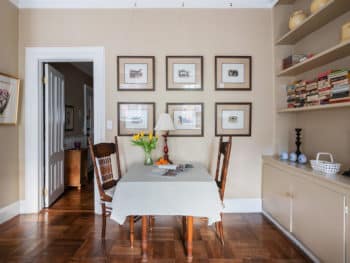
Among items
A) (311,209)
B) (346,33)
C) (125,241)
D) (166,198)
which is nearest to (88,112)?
(125,241)

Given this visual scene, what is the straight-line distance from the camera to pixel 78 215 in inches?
Result: 117

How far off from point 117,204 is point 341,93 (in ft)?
7.08

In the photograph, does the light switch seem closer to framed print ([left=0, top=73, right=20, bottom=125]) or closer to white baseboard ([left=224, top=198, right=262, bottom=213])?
framed print ([left=0, top=73, right=20, bottom=125])

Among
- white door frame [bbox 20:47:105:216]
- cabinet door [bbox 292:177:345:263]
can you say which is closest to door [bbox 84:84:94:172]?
white door frame [bbox 20:47:105:216]

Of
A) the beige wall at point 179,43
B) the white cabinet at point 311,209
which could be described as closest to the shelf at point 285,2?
the beige wall at point 179,43

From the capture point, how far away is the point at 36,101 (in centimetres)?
301

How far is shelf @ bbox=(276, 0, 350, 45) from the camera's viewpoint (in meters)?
1.98

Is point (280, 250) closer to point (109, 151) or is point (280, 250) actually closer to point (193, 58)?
point (109, 151)

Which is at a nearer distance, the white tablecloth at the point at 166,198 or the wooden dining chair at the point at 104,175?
the white tablecloth at the point at 166,198

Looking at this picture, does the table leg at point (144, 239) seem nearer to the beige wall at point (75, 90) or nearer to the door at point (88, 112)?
the beige wall at point (75, 90)

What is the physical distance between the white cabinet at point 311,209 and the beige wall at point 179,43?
631 millimetres

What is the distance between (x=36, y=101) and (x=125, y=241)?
2.17 m

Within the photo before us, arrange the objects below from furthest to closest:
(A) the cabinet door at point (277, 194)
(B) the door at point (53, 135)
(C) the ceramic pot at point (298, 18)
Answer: (B) the door at point (53, 135), (C) the ceramic pot at point (298, 18), (A) the cabinet door at point (277, 194)

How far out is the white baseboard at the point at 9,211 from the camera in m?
2.71
